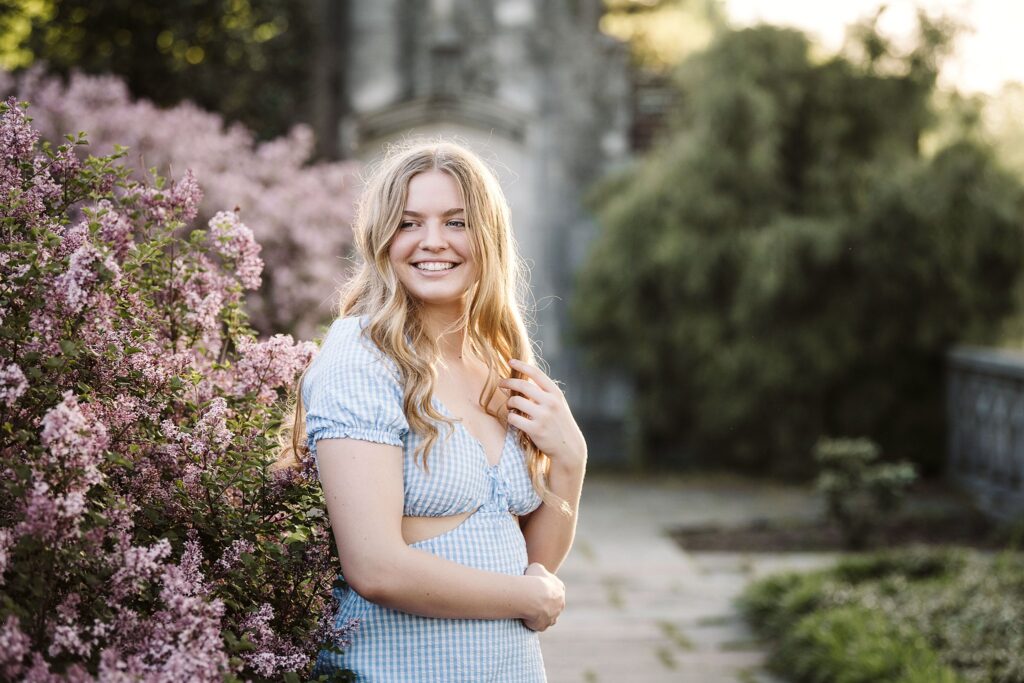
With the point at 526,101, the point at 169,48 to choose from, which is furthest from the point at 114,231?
the point at 526,101

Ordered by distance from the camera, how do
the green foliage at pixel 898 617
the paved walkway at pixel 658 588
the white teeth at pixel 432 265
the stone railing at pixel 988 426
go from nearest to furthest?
the white teeth at pixel 432 265 < the green foliage at pixel 898 617 < the paved walkway at pixel 658 588 < the stone railing at pixel 988 426

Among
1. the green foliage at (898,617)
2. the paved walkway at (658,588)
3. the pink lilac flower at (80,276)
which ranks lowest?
the paved walkway at (658,588)

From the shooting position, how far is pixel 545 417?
7.25 feet

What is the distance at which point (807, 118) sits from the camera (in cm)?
979

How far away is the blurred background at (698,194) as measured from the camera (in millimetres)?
8141

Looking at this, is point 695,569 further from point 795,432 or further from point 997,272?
point 997,272

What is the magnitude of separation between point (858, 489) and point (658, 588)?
1526 millimetres

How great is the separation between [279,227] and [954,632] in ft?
14.4

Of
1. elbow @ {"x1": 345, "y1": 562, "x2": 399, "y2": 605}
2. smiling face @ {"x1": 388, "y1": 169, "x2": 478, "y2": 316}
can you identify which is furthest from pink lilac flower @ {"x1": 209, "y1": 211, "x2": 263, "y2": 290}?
elbow @ {"x1": 345, "y1": 562, "x2": 399, "y2": 605}

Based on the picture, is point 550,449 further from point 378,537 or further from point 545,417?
point 378,537

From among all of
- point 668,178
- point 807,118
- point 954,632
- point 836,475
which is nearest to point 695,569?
point 836,475

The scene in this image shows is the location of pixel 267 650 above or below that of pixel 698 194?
below

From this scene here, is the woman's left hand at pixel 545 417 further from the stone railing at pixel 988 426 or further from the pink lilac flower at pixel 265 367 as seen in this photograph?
the stone railing at pixel 988 426

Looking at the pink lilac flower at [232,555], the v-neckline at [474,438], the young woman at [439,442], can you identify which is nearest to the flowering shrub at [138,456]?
the pink lilac flower at [232,555]
